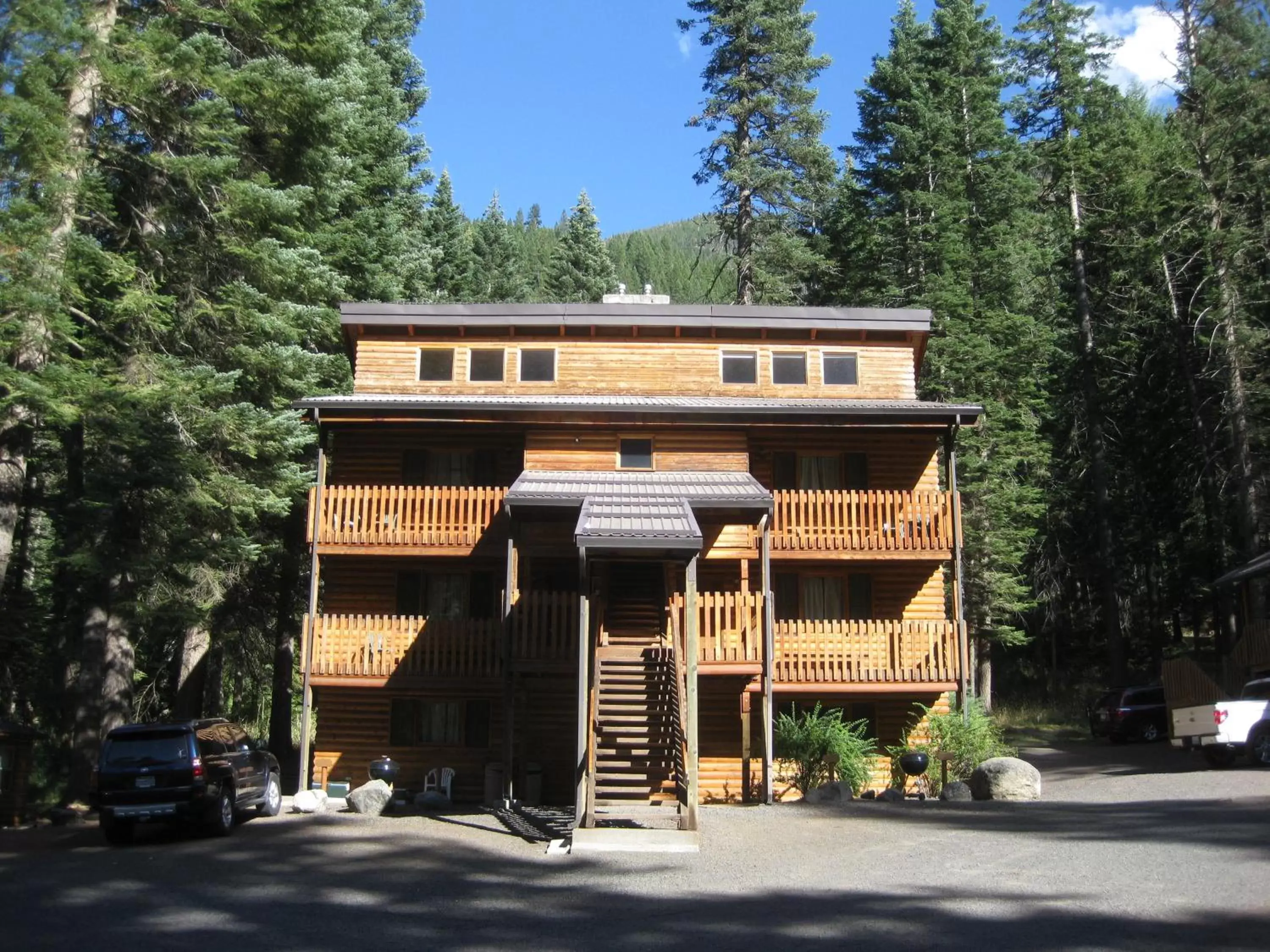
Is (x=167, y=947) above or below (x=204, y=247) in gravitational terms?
below

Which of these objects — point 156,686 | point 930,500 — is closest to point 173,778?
point 930,500

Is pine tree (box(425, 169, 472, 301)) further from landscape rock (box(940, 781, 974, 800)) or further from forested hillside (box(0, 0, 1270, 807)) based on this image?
landscape rock (box(940, 781, 974, 800))

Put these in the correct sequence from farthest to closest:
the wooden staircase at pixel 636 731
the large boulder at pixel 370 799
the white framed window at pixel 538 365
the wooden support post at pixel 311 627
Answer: the white framed window at pixel 538 365, the wooden support post at pixel 311 627, the large boulder at pixel 370 799, the wooden staircase at pixel 636 731

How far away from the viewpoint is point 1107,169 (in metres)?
41.0

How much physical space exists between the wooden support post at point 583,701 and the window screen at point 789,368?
412 inches

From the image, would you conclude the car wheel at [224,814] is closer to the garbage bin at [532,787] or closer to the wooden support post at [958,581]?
the garbage bin at [532,787]

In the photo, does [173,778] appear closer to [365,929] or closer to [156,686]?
[365,929]

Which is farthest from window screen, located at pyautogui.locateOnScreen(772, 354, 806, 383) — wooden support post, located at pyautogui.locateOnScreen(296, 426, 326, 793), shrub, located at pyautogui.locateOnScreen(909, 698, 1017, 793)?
wooden support post, located at pyautogui.locateOnScreen(296, 426, 326, 793)

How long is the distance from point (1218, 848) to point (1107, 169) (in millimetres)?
33487

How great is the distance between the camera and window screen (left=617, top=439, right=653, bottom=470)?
80.5 feet

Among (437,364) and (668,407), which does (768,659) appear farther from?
(437,364)

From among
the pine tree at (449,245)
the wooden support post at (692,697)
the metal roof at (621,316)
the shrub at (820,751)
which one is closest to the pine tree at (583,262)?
the pine tree at (449,245)

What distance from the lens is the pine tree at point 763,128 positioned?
42.1 m

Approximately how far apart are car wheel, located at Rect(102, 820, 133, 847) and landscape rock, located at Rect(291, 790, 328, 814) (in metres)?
3.83
